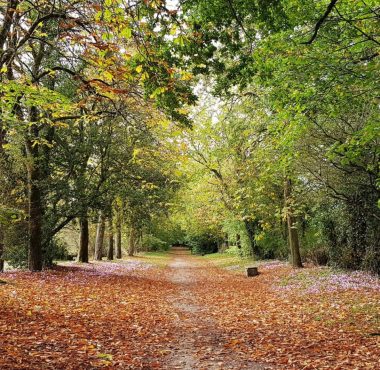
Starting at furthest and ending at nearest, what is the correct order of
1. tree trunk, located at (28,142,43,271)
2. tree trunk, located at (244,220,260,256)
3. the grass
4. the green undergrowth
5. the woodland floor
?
the green undergrowth < tree trunk, located at (244,220,260,256) < the grass < tree trunk, located at (28,142,43,271) < the woodland floor

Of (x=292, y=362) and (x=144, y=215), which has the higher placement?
(x=144, y=215)

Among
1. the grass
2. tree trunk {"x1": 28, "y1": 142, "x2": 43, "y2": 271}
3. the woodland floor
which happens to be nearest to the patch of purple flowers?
the woodland floor

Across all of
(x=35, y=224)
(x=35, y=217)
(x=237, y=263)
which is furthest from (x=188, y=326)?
(x=237, y=263)

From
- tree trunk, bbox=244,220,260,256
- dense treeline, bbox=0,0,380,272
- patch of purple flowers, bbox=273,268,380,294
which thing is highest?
dense treeline, bbox=0,0,380,272

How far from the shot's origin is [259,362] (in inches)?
264

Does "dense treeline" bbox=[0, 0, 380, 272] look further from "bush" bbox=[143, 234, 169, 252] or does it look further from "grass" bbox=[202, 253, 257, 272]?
"bush" bbox=[143, 234, 169, 252]

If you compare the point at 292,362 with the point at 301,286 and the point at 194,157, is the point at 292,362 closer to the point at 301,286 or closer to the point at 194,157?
the point at 301,286

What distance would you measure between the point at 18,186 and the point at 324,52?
46.5ft

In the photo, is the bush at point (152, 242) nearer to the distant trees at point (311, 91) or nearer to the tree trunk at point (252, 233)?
the tree trunk at point (252, 233)

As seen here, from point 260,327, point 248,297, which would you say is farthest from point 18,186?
point 260,327

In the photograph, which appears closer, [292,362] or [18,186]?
[292,362]

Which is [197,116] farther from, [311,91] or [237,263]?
[311,91]

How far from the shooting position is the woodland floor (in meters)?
6.62

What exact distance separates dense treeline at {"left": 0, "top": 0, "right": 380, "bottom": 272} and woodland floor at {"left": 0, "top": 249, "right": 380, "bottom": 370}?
238 centimetres
